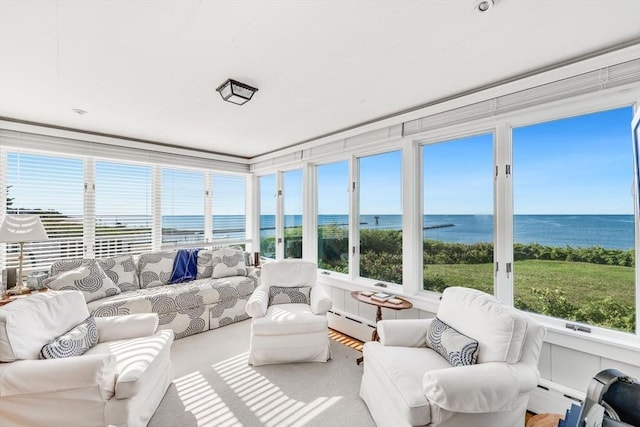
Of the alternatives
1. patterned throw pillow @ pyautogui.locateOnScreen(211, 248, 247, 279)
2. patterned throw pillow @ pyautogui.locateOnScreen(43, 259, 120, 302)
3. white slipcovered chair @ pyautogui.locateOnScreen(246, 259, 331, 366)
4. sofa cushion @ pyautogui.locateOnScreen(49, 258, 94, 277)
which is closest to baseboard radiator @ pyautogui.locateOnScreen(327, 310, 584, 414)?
white slipcovered chair @ pyautogui.locateOnScreen(246, 259, 331, 366)

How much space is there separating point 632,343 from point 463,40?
2.13 metres

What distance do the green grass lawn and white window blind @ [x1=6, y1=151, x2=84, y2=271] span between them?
184 inches

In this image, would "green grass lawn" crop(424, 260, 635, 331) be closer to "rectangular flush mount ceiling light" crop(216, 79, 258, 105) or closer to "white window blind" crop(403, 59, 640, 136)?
"white window blind" crop(403, 59, 640, 136)

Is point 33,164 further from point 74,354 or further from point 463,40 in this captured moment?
point 463,40

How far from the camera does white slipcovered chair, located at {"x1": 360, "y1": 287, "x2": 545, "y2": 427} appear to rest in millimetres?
1402

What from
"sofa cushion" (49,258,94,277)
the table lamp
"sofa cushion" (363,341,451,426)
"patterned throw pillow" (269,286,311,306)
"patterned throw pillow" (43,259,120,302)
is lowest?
"sofa cushion" (363,341,451,426)

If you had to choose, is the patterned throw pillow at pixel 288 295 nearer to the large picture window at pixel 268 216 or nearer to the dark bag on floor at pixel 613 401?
the large picture window at pixel 268 216

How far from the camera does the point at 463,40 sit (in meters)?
1.65

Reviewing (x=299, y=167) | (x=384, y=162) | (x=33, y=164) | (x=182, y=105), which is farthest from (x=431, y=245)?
(x=33, y=164)

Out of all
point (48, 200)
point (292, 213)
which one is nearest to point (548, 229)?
point (292, 213)

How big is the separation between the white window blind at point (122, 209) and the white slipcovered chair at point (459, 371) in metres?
3.64

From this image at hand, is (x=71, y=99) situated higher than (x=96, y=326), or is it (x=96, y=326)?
(x=71, y=99)

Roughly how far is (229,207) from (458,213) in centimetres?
384

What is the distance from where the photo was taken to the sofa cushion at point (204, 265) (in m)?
3.84
